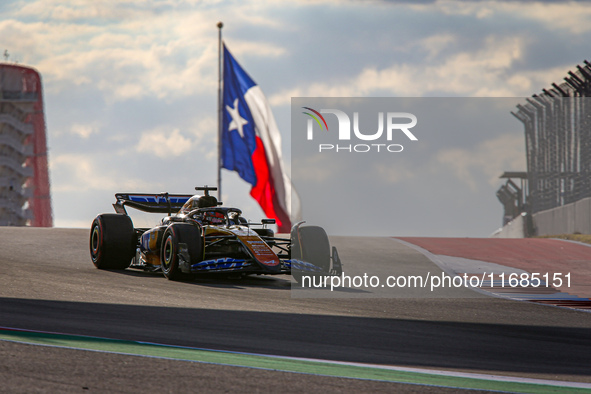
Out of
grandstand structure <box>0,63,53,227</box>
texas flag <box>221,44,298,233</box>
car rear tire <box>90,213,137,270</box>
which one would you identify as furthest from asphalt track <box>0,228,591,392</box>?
grandstand structure <box>0,63,53,227</box>

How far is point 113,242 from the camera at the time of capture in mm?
13203

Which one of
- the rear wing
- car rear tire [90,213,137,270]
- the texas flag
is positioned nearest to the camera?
car rear tire [90,213,137,270]

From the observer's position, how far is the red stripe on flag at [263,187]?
2662 cm

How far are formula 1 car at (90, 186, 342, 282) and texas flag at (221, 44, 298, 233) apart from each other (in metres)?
12.5

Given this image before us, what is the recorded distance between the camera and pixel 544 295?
11.6m

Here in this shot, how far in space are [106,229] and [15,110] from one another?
7709 centimetres

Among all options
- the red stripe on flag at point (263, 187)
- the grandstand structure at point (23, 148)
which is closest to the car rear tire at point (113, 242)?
the red stripe on flag at point (263, 187)

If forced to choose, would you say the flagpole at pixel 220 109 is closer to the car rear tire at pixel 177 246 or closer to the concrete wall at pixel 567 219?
the concrete wall at pixel 567 219

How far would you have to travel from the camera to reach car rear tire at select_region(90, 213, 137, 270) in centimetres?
1318

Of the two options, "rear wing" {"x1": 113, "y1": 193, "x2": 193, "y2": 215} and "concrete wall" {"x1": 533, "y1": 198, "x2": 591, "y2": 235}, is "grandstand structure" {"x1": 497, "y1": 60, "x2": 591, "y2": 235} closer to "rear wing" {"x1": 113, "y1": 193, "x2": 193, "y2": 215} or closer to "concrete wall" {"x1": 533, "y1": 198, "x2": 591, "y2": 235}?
"concrete wall" {"x1": 533, "y1": 198, "x2": 591, "y2": 235}

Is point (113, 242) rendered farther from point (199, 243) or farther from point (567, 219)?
point (567, 219)

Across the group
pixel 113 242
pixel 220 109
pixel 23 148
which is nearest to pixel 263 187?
pixel 220 109

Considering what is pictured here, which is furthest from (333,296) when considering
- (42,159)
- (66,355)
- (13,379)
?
(42,159)

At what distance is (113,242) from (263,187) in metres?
13.7
